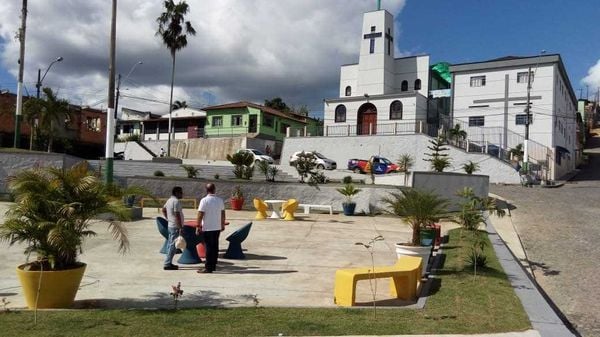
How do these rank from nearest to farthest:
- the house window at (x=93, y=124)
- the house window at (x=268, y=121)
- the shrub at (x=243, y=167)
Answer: the shrub at (x=243, y=167)
the house window at (x=93, y=124)
the house window at (x=268, y=121)

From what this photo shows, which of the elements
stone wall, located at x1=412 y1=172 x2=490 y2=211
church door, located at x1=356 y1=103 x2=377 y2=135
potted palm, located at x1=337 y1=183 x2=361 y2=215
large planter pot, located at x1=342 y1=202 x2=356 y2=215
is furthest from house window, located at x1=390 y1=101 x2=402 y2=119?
large planter pot, located at x1=342 y1=202 x2=356 y2=215

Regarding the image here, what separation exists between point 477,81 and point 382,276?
43.8m

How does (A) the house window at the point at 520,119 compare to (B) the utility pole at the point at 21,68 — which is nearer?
(B) the utility pole at the point at 21,68

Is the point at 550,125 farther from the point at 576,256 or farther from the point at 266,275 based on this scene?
the point at 266,275

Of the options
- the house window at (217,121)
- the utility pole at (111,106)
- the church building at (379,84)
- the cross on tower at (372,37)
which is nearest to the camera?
the utility pole at (111,106)

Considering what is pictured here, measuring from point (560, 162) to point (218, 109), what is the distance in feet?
114

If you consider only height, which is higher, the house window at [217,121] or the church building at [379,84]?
the church building at [379,84]

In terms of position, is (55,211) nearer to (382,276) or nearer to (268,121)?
(382,276)

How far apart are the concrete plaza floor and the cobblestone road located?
116 inches

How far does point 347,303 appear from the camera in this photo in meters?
7.16

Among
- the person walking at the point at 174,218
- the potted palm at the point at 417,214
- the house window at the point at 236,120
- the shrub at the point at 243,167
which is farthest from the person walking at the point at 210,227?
the house window at the point at 236,120

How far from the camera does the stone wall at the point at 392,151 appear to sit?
3506 cm

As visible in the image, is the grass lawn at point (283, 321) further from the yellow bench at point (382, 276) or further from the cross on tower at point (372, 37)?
the cross on tower at point (372, 37)

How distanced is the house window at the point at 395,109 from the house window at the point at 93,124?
3059cm
